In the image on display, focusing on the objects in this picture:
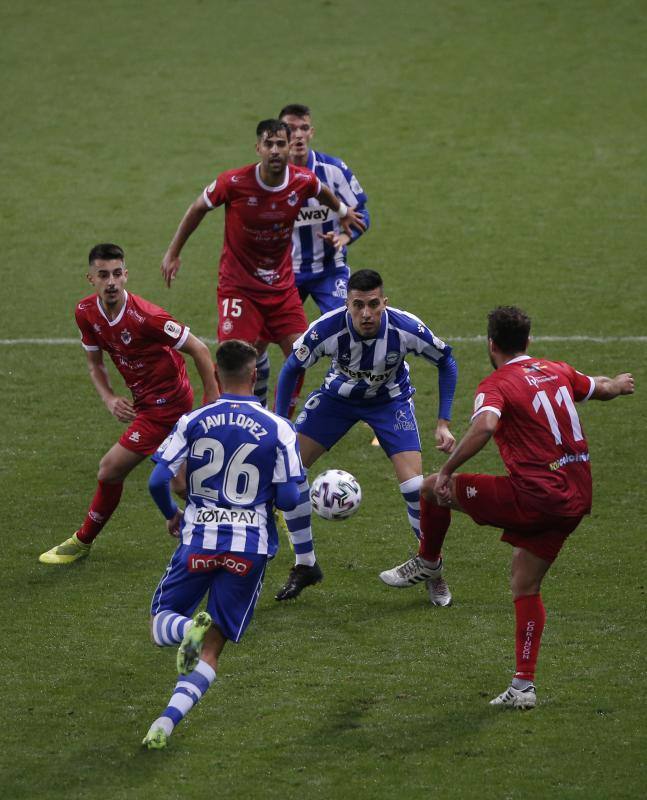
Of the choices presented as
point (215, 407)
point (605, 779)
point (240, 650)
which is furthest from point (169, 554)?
point (605, 779)

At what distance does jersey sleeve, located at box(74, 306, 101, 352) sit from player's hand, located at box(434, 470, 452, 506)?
9.37 ft

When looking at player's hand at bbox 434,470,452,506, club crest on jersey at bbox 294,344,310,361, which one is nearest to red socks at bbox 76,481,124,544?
club crest on jersey at bbox 294,344,310,361

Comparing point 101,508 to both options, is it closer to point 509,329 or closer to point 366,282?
point 366,282

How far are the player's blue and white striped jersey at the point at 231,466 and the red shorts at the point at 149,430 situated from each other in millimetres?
2219

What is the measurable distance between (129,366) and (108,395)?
0.38m

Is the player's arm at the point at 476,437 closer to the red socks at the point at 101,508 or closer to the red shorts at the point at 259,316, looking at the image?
the red socks at the point at 101,508

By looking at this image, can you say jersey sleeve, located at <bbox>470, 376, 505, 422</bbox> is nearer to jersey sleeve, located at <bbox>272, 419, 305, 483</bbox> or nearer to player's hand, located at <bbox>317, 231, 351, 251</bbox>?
jersey sleeve, located at <bbox>272, 419, 305, 483</bbox>

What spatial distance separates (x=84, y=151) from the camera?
1945 centimetres

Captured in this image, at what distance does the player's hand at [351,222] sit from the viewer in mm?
10414

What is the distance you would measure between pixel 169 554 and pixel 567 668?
→ 3018 millimetres

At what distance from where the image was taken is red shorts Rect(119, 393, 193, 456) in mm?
8766

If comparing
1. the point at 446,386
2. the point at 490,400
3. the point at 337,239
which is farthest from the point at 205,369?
the point at 337,239

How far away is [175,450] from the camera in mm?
6496

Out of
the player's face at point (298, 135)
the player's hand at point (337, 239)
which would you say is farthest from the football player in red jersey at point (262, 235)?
the player's face at point (298, 135)
